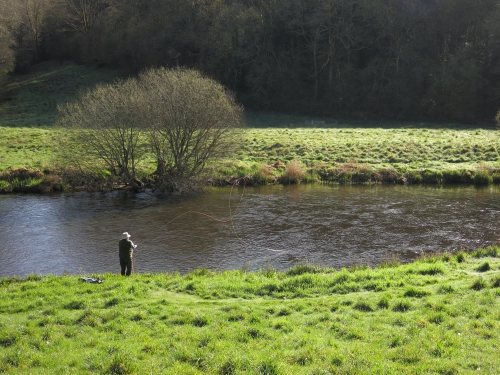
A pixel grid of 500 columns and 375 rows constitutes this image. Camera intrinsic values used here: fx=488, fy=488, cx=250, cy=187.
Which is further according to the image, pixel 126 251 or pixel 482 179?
pixel 482 179

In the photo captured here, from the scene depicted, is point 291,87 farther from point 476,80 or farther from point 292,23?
point 476,80

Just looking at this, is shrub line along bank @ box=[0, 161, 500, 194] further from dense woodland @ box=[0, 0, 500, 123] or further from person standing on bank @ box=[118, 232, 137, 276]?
dense woodland @ box=[0, 0, 500, 123]

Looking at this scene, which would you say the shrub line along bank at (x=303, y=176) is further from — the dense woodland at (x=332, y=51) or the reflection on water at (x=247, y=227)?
the dense woodland at (x=332, y=51)

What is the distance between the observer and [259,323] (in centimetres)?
1048

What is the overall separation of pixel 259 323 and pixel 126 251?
6.62 m

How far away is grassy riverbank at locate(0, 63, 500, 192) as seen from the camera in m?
33.4

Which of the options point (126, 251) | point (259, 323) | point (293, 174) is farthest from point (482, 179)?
point (259, 323)

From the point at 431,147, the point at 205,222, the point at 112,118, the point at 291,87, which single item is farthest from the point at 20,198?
the point at 291,87

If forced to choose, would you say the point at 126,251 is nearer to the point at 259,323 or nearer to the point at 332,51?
the point at 259,323

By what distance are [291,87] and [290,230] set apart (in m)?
44.1

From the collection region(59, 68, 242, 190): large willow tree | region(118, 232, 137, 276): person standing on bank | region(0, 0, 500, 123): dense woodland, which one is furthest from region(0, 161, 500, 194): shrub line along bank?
region(0, 0, 500, 123): dense woodland

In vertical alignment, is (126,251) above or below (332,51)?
below

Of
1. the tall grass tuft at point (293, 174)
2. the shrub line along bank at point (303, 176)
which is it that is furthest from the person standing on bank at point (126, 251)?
the tall grass tuft at point (293, 174)

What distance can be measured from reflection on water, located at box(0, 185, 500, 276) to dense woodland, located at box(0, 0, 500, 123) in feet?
102
